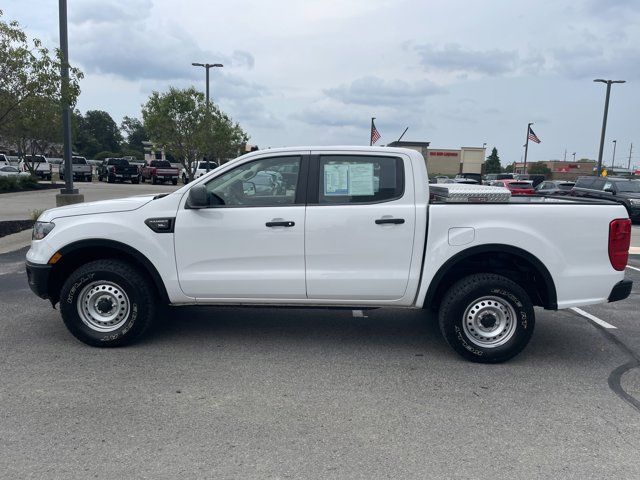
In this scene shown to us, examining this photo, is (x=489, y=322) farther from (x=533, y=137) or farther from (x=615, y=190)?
(x=533, y=137)

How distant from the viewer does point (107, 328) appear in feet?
16.6

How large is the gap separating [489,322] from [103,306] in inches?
137

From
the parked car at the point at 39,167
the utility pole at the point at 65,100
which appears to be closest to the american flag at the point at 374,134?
the utility pole at the point at 65,100

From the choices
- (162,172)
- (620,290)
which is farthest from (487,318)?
(162,172)

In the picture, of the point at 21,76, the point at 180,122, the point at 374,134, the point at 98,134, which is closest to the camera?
the point at 21,76

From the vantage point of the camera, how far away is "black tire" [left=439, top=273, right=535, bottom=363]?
4754mm

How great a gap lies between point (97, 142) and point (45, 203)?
97349 mm

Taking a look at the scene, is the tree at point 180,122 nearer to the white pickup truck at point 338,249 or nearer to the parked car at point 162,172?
the parked car at point 162,172

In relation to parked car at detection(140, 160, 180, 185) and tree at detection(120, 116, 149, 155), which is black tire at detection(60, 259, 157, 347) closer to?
parked car at detection(140, 160, 180, 185)

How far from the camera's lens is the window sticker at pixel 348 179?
4.89 meters

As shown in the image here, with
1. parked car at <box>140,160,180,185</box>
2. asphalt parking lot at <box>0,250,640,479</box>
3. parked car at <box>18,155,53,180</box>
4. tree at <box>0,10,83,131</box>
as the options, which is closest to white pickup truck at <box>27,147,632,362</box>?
asphalt parking lot at <box>0,250,640,479</box>

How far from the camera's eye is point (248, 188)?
4.96m

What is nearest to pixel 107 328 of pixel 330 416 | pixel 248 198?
pixel 248 198

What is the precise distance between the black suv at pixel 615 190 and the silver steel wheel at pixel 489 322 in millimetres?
15570
